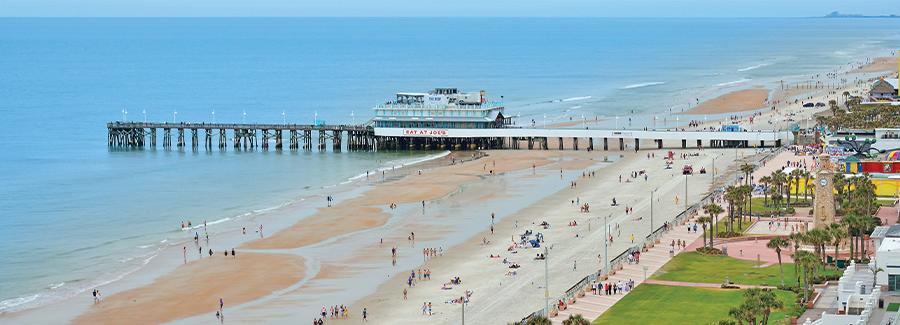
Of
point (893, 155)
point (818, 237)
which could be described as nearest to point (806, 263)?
point (818, 237)

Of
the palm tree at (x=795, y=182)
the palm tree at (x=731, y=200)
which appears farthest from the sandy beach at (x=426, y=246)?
the palm tree at (x=795, y=182)

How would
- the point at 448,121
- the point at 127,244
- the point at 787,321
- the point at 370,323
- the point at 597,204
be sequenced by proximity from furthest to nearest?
the point at 448,121, the point at 597,204, the point at 127,244, the point at 370,323, the point at 787,321

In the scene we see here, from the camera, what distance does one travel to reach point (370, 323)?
56.9 meters

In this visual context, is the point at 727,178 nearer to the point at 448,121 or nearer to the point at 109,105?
the point at 448,121

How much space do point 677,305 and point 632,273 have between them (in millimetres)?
6410

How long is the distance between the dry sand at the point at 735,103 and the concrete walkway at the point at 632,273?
76.3 m

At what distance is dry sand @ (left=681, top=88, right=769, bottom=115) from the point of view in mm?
150000

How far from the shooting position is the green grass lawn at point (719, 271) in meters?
61.1

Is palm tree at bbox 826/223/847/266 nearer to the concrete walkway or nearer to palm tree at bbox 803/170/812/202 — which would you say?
the concrete walkway

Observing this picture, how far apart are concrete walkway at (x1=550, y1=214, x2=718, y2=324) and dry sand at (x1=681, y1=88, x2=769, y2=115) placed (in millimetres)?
76268

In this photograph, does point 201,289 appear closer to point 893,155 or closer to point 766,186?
point 766,186

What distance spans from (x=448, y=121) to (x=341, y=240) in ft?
148

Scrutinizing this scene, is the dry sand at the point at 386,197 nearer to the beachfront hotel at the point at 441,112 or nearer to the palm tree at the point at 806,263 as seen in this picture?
the beachfront hotel at the point at 441,112

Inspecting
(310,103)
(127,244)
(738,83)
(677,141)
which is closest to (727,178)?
(677,141)
